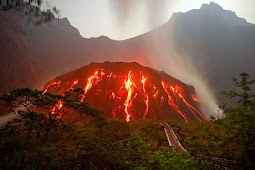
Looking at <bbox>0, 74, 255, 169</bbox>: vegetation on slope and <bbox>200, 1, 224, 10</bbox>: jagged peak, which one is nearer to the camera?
<bbox>0, 74, 255, 169</bbox>: vegetation on slope

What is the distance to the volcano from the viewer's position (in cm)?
3875

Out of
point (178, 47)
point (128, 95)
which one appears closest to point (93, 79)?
point (128, 95)

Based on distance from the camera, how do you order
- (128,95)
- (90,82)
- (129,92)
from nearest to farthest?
(128,95), (129,92), (90,82)

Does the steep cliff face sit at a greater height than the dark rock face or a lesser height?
lesser

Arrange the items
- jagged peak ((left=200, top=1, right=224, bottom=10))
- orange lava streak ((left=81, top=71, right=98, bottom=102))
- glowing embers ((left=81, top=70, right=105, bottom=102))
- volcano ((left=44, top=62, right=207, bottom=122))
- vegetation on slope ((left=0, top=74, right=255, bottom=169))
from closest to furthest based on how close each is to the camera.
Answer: vegetation on slope ((left=0, top=74, right=255, bottom=169)) < volcano ((left=44, top=62, right=207, bottom=122)) < orange lava streak ((left=81, top=71, right=98, bottom=102)) < glowing embers ((left=81, top=70, right=105, bottom=102)) < jagged peak ((left=200, top=1, right=224, bottom=10))

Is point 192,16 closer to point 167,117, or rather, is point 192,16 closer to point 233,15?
point 233,15

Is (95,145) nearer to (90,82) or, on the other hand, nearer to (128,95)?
(128,95)

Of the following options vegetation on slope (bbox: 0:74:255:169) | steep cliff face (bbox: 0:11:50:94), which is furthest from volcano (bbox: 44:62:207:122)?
steep cliff face (bbox: 0:11:50:94)

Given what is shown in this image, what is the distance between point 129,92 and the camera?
143 feet

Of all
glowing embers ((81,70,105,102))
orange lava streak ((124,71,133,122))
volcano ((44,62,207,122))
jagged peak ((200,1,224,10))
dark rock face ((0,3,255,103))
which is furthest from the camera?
jagged peak ((200,1,224,10))

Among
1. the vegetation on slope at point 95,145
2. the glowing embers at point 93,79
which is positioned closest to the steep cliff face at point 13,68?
the glowing embers at point 93,79

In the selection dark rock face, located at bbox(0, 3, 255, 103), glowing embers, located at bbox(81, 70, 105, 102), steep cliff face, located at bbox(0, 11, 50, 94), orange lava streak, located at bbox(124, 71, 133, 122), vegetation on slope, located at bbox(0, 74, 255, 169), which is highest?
dark rock face, located at bbox(0, 3, 255, 103)

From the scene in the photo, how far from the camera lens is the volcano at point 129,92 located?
127 ft

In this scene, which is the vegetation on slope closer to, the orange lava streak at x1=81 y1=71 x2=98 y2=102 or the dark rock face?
the orange lava streak at x1=81 y1=71 x2=98 y2=102
